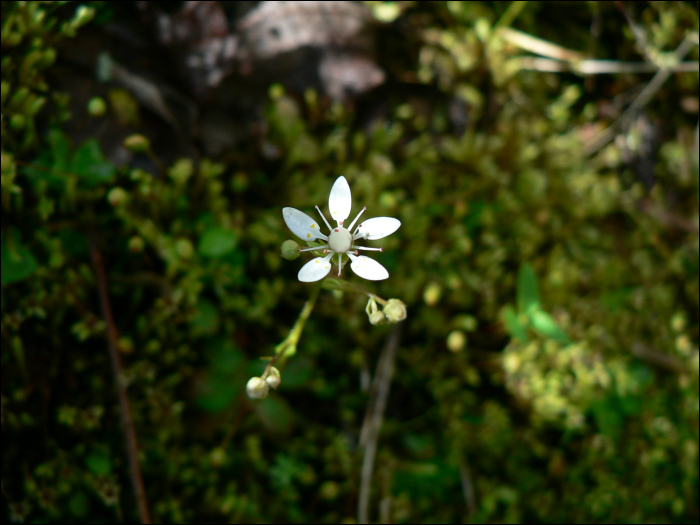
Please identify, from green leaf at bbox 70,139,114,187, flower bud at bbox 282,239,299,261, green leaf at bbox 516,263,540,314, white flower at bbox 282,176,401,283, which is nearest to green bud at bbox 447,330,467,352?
green leaf at bbox 516,263,540,314

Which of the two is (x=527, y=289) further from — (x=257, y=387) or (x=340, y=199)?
(x=257, y=387)

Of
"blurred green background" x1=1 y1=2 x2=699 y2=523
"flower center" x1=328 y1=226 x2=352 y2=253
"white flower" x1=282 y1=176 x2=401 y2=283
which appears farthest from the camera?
"blurred green background" x1=1 y1=2 x2=699 y2=523

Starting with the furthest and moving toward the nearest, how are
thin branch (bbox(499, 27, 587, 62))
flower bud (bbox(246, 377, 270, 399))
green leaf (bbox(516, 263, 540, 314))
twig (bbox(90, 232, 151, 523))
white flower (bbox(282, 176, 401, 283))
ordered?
thin branch (bbox(499, 27, 587, 62)) < green leaf (bbox(516, 263, 540, 314)) < twig (bbox(90, 232, 151, 523)) < white flower (bbox(282, 176, 401, 283)) < flower bud (bbox(246, 377, 270, 399))

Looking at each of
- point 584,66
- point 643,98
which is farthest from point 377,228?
point 643,98

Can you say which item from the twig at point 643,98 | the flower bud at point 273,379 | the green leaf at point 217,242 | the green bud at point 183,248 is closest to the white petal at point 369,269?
the flower bud at point 273,379

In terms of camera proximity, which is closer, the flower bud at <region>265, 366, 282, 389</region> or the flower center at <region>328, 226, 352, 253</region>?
the flower bud at <region>265, 366, 282, 389</region>

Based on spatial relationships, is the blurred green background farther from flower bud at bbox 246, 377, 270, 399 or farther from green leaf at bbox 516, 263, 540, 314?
flower bud at bbox 246, 377, 270, 399

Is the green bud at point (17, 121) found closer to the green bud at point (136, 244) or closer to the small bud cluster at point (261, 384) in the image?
the green bud at point (136, 244)
